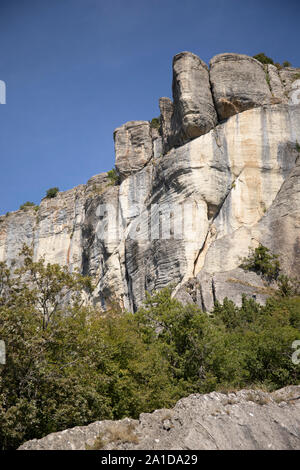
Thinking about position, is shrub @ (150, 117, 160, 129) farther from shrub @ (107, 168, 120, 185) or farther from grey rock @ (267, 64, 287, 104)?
grey rock @ (267, 64, 287, 104)

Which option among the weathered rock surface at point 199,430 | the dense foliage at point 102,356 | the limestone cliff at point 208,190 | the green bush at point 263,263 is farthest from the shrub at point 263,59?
the weathered rock surface at point 199,430

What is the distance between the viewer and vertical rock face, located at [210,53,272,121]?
3641 cm

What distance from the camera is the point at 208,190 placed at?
34.1 metres

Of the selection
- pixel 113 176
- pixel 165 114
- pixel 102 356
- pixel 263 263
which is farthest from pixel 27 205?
pixel 102 356

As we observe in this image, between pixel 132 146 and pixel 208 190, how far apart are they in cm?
1288

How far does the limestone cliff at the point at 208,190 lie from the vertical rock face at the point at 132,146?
0.99 feet

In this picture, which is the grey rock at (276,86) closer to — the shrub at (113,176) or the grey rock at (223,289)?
the grey rock at (223,289)

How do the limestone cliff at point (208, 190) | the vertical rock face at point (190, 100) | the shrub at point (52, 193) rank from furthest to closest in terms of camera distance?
the shrub at point (52, 193)
the vertical rock face at point (190, 100)
the limestone cliff at point (208, 190)

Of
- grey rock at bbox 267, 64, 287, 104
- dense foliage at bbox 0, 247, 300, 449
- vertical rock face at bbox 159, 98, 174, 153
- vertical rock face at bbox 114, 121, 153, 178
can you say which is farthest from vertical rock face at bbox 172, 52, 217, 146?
dense foliage at bbox 0, 247, 300, 449

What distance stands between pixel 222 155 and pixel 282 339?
19.4m

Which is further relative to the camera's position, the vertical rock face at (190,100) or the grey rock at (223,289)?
the vertical rock face at (190,100)

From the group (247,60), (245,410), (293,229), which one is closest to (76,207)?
(247,60)

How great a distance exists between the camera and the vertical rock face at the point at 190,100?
35.4 m

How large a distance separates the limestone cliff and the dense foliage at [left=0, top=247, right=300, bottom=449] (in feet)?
26.2
